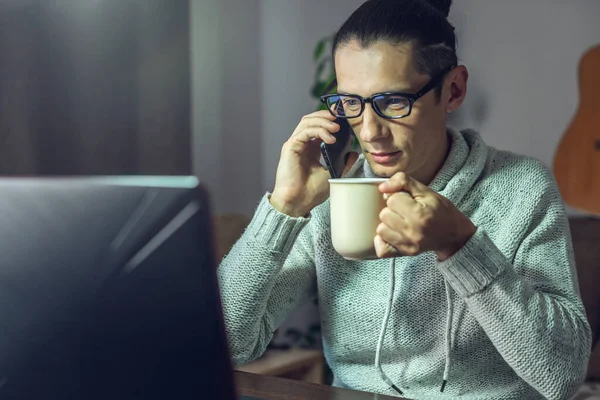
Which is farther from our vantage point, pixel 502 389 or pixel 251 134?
pixel 251 134

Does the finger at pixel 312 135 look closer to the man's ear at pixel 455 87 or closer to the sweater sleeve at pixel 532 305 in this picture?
the man's ear at pixel 455 87

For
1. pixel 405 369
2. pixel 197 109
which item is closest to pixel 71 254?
pixel 405 369

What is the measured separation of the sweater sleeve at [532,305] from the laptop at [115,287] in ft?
1.61

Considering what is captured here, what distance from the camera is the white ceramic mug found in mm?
747

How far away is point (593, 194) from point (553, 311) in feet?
5.49

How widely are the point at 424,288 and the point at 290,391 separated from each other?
37 cm

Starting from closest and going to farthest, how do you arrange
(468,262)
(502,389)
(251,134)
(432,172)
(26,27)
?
(468,262)
(502,389)
(432,172)
(26,27)
(251,134)

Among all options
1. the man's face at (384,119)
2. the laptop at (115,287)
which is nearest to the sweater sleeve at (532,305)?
the man's face at (384,119)

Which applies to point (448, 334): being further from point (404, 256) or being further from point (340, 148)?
point (340, 148)

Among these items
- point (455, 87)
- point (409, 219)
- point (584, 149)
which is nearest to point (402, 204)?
point (409, 219)

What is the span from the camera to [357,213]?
756 mm

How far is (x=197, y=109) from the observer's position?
8.39 ft

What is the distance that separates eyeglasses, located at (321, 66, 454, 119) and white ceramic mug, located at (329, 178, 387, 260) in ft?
0.96

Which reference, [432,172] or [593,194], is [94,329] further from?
[593,194]
